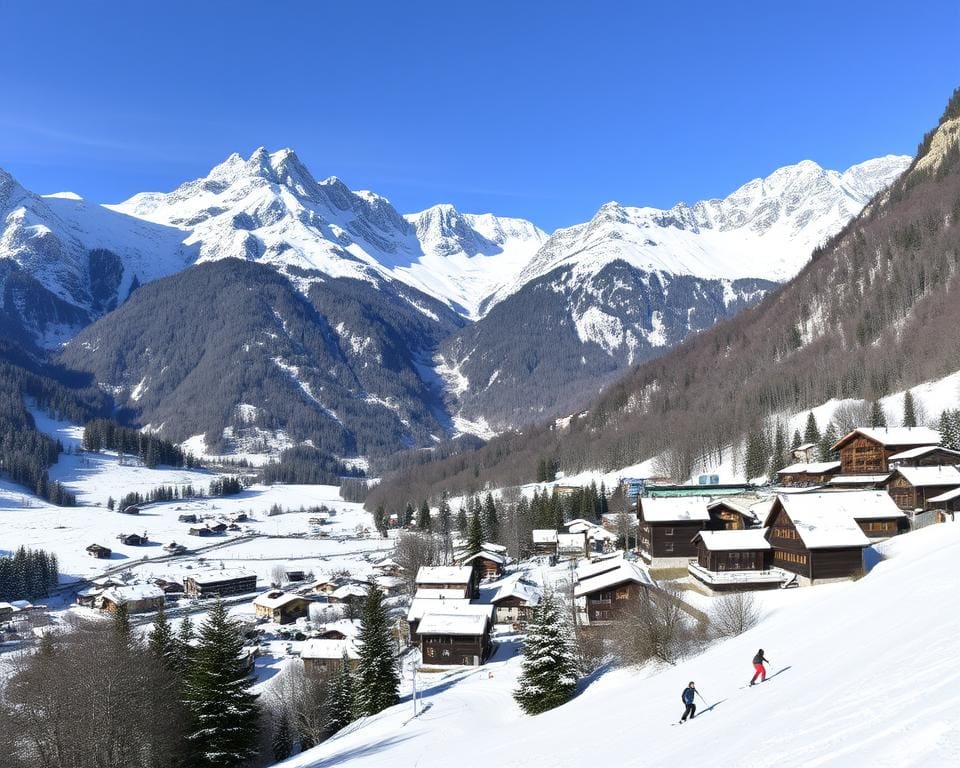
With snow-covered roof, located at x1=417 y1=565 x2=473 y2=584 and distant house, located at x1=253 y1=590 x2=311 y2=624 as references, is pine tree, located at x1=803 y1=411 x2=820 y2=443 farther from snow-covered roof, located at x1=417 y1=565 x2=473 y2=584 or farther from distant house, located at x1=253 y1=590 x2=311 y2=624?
distant house, located at x1=253 y1=590 x2=311 y2=624

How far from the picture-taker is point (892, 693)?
17.9 m

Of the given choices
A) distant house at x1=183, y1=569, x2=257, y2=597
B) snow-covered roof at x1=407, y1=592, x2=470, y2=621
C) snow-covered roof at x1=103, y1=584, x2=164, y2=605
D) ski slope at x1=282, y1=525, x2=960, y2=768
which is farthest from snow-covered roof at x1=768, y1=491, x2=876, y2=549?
distant house at x1=183, y1=569, x2=257, y2=597

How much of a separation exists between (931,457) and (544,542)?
1866 inches

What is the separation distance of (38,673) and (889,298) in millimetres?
160926

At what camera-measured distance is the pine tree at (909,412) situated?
96450mm

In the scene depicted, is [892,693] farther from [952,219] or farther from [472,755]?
[952,219]

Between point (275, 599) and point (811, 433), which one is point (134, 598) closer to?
point (275, 599)

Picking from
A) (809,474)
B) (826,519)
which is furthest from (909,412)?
(826,519)

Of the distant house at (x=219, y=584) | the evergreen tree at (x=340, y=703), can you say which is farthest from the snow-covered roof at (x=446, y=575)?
the distant house at (x=219, y=584)

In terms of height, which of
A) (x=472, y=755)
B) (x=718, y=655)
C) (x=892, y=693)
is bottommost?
(x=472, y=755)

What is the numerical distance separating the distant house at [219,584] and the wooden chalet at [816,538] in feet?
262

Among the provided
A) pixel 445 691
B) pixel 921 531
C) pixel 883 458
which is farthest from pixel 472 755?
pixel 883 458

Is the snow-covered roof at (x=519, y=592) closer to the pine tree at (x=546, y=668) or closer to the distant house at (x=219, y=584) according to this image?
the pine tree at (x=546, y=668)

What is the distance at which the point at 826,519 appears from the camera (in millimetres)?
49688
